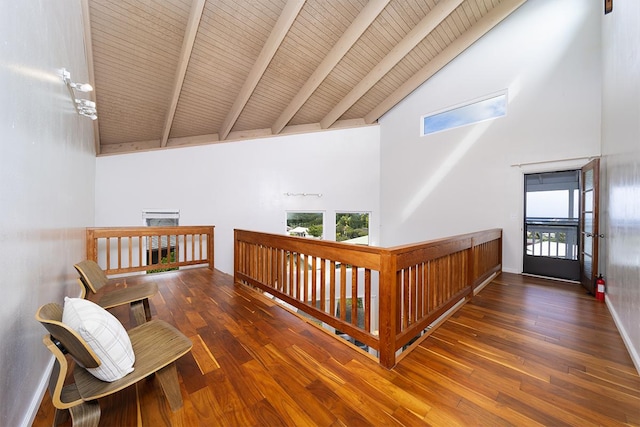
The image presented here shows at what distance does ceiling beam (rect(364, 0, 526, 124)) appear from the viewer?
4.06 meters

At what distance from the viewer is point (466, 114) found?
15.8 ft

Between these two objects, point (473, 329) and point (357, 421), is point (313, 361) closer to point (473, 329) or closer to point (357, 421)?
point (357, 421)

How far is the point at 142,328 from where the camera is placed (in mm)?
1561

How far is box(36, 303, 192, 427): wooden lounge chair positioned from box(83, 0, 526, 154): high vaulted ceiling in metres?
3.44

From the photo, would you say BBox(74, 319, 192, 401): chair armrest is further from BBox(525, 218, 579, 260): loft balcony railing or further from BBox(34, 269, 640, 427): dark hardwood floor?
BBox(525, 218, 579, 260): loft balcony railing

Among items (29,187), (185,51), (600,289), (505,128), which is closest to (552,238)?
(600,289)

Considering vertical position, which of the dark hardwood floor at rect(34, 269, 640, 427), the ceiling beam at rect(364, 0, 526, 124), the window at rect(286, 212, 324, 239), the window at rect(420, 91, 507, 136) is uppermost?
the ceiling beam at rect(364, 0, 526, 124)

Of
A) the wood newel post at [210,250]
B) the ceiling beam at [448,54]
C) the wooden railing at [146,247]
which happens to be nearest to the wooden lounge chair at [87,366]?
the wooden railing at [146,247]

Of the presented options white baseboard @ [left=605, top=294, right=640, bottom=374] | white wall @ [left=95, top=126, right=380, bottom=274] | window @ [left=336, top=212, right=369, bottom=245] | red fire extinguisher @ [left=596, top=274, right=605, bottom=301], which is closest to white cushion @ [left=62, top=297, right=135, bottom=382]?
white baseboard @ [left=605, top=294, right=640, bottom=374]

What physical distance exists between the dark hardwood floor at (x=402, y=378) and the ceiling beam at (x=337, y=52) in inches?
152

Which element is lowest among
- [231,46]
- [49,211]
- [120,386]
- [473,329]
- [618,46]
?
[473,329]

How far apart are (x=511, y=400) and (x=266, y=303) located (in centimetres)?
222

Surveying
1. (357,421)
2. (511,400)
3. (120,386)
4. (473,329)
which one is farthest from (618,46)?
(120,386)

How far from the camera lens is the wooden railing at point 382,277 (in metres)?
1.77
